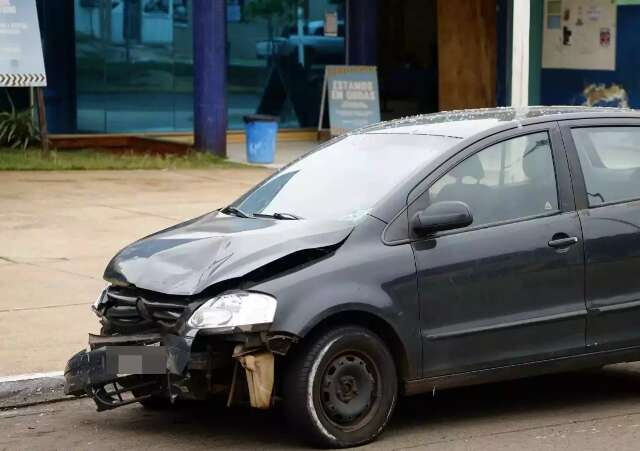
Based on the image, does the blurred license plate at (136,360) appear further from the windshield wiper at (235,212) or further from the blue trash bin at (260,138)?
A: the blue trash bin at (260,138)

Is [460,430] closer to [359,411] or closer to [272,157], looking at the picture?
[359,411]

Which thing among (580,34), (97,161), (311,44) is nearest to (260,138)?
(97,161)

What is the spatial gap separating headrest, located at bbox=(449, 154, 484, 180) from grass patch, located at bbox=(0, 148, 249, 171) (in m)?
11.7

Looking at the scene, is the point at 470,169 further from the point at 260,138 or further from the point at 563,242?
the point at 260,138

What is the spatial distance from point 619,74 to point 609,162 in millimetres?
12698

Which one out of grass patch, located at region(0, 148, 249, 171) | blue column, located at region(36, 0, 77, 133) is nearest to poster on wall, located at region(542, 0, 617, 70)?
grass patch, located at region(0, 148, 249, 171)

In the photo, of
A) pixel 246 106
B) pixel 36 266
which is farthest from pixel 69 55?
pixel 36 266

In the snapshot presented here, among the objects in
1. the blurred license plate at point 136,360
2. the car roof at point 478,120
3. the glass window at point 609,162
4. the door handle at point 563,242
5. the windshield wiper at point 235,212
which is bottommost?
the blurred license plate at point 136,360

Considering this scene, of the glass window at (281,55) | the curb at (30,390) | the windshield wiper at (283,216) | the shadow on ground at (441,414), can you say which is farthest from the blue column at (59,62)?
the windshield wiper at (283,216)

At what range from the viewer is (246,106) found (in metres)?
23.7

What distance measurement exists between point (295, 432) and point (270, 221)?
1.20m

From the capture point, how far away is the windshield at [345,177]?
270 inches

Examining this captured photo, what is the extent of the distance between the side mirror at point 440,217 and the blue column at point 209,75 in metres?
13.2

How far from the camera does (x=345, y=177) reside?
282 inches
